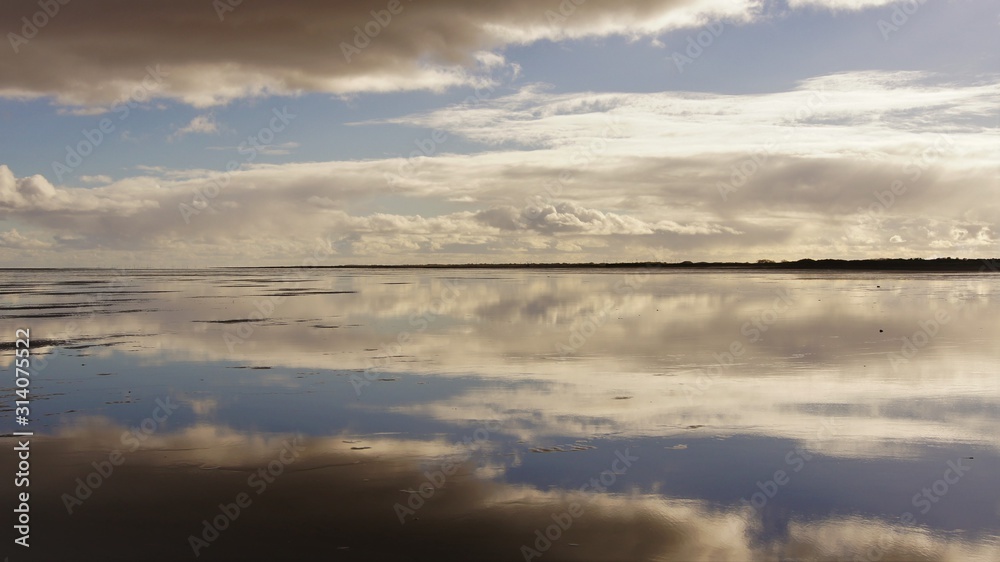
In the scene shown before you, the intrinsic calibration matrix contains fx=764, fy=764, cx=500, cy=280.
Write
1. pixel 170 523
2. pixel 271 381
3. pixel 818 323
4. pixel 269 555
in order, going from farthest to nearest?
pixel 818 323 → pixel 271 381 → pixel 170 523 → pixel 269 555

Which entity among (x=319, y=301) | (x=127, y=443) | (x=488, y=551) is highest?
(x=319, y=301)

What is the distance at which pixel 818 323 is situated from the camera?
2972cm

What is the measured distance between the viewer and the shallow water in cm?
805

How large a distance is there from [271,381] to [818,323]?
21.4 meters

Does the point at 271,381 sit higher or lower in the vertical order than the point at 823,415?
higher

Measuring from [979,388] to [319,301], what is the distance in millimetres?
38071

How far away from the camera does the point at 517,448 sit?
454 inches

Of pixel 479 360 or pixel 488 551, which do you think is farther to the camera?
pixel 479 360

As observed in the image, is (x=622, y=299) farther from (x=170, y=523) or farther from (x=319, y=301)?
(x=170, y=523)

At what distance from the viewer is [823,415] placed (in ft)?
44.9

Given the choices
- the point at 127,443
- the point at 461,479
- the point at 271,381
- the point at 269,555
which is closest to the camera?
the point at 269,555

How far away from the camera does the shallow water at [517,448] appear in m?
8.05

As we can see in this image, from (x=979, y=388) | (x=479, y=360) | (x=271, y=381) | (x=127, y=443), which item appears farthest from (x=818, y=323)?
(x=127, y=443)

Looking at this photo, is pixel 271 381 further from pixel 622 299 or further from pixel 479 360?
pixel 622 299
